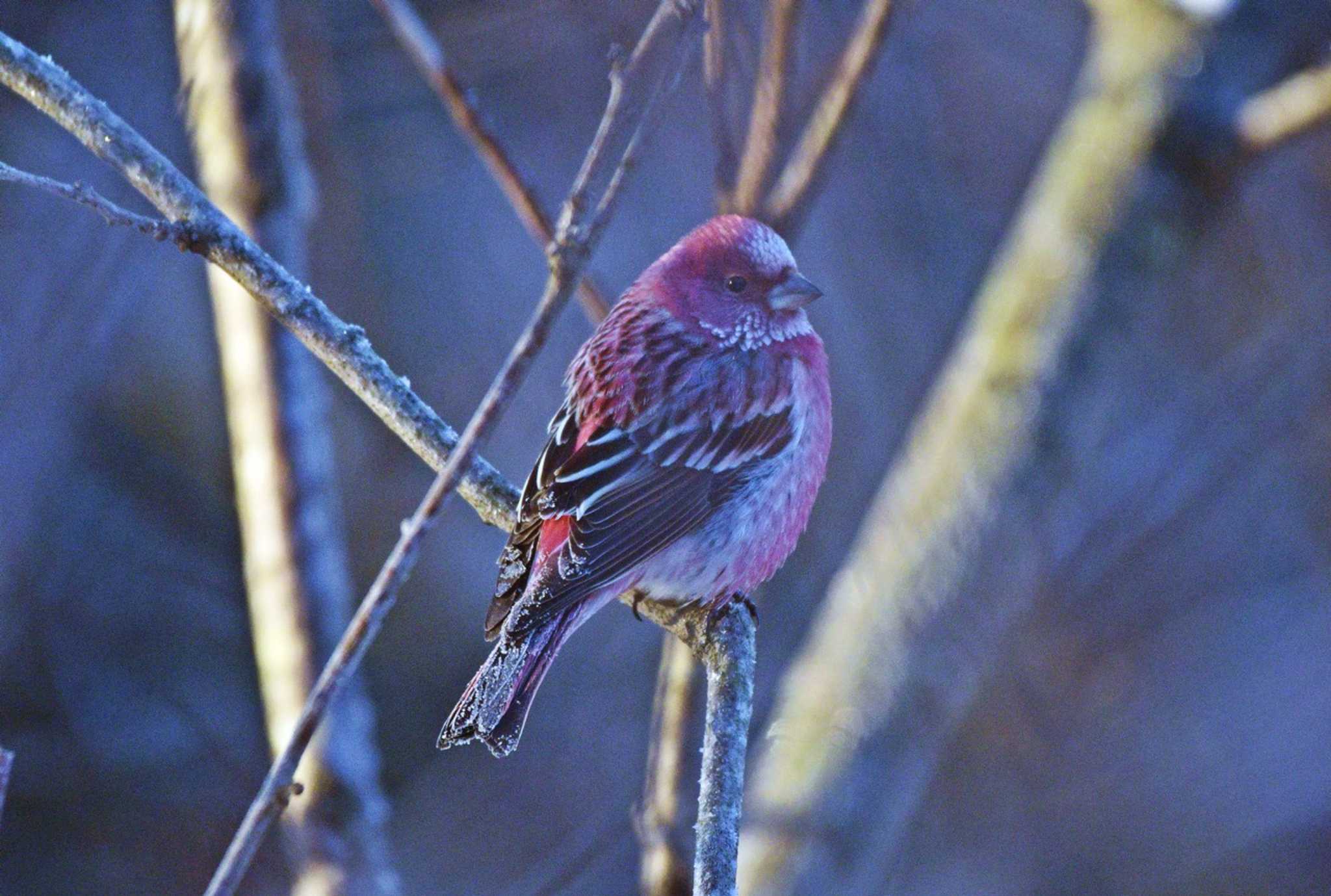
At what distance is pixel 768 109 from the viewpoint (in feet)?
9.45

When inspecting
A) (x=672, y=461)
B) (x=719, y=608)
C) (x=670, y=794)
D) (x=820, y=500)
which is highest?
(x=820, y=500)

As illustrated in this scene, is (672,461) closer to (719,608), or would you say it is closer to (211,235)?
(719,608)

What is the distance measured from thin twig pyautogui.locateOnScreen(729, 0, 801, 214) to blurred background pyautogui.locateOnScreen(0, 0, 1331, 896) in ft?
5.06

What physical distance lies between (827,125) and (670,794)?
4.67 feet

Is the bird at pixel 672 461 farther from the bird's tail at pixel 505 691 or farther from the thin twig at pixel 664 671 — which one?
the thin twig at pixel 664 671

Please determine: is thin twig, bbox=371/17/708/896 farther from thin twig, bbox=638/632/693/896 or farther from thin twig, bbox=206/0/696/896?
thin twig, bbox=206/0/696/896

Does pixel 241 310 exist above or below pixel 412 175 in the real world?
below

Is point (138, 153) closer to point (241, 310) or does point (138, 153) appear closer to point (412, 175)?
point (241, 310)

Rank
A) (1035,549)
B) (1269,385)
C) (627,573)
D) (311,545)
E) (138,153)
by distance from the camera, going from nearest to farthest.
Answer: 1. (138,153)
2. (627,573)
3. (311,545)
4. (1035,549)
5. (1269,385)

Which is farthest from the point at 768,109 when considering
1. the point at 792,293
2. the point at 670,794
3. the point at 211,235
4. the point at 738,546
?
the point at 670,794

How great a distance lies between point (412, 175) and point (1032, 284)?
3.04 metres

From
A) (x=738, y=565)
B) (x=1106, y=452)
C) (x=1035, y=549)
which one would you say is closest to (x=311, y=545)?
(x=738, y=565)

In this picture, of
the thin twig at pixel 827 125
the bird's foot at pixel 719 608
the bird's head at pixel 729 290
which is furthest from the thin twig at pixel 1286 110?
the bird's foot at pixel 719 608

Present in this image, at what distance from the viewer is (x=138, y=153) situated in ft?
8.02
